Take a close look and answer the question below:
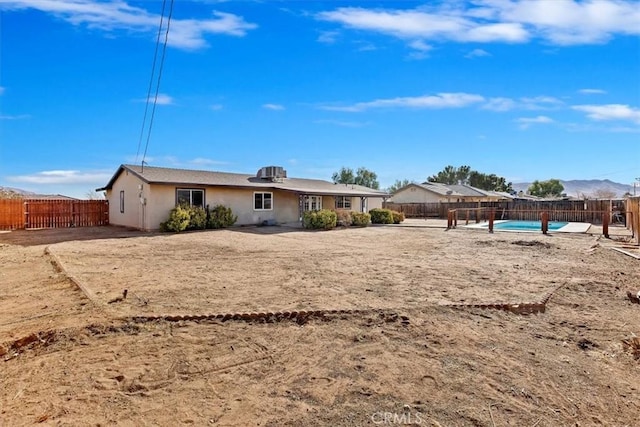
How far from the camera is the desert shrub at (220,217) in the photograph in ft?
62.0

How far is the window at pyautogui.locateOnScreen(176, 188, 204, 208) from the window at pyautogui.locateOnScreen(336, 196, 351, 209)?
35.1 feet

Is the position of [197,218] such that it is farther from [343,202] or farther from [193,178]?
[343,202]

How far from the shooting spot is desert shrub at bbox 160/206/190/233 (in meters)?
17.2

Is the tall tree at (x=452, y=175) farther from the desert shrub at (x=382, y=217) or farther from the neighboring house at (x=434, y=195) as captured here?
the desert shrub at (x=382, y=217)

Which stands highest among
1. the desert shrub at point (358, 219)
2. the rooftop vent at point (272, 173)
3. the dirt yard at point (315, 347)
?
the rooftop vent at point (272, 173)

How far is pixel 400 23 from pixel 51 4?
8.31 m

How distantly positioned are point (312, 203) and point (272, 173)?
10.7ft

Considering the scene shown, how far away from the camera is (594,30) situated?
10.9 meters

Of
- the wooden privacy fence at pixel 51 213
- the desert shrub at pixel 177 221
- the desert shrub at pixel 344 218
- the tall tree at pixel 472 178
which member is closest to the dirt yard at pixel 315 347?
the desert shrub at pixel 177 221

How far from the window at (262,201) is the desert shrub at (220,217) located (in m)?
2.22

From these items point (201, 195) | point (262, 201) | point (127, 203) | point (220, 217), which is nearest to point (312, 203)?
point (262, 201)

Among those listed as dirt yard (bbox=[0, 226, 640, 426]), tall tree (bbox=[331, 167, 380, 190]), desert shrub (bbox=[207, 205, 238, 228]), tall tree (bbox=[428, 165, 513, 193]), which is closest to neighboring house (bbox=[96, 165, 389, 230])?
desert shrub (bbox=[207, 205, 238, 228])

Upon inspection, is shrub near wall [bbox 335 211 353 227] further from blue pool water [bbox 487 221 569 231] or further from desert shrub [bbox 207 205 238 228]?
blue pool water [bbox 487 221 569 231]

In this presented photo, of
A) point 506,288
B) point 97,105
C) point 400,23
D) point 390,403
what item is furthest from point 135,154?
point 390,403
